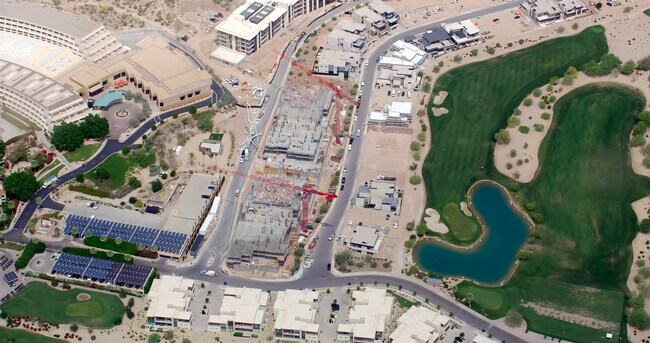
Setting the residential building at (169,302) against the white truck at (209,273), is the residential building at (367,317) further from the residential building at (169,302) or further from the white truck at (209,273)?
the residential building at (169,302)

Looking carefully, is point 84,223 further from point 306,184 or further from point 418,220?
point 418,220

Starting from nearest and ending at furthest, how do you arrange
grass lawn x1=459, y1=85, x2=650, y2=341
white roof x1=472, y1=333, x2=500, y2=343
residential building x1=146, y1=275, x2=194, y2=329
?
1. white roof x1=472, y1=333, x2=500, y2=343
2. residential building x1=146, y1=275, x2=194, y2=329
3. grass lawn x1=459, y1=85, x2=650, y2=341

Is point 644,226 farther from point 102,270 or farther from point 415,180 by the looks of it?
point 102,270

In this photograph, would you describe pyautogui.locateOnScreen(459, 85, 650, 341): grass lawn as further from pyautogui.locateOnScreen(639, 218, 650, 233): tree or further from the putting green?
the putting green

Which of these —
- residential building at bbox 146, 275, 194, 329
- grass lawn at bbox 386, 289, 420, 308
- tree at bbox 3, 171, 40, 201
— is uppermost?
tree at bbox 3, 171, 40, 201

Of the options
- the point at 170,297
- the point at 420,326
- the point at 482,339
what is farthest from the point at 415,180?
the point at 170,297

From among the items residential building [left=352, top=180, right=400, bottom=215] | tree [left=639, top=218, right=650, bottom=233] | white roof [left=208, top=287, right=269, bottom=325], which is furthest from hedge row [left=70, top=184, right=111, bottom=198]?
tree [left=639, top=218, right=650, bottom=233]

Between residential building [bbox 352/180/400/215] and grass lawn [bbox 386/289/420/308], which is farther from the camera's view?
residential building [bbox 352/180/400/215]

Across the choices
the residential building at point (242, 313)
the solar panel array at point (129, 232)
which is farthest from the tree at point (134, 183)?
the residential building at point (242, 313)
